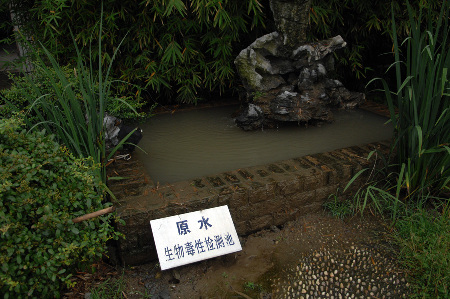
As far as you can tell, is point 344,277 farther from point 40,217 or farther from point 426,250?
point 40,217

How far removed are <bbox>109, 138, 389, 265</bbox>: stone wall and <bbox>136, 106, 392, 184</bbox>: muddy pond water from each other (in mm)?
252

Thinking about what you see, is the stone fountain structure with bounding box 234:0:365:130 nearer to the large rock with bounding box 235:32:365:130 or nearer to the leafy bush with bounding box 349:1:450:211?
the large rock with bounding box 235:32:365:130

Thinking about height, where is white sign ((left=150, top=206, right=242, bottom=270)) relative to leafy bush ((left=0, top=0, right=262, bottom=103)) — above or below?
below

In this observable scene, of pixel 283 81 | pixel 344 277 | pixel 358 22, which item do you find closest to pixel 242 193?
pixel 344 277

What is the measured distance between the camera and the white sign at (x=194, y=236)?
2232 millimetres

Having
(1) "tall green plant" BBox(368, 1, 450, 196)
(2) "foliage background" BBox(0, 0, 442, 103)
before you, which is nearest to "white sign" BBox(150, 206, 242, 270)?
(1) "tall green plant" BBox(368, 1, 450, 196)

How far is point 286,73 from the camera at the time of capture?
12.4ft

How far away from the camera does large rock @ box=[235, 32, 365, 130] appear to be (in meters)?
3.55

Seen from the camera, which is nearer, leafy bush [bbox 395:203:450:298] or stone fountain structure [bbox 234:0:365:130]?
leafy bush [bbox 395:203:450:298]

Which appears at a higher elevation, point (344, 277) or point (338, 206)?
point (338, 206)

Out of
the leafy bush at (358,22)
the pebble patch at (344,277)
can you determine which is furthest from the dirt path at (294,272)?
the leafy bush at (358,22)

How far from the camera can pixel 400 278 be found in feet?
7.32

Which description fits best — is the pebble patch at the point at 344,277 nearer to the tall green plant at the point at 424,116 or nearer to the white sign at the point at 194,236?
the white sign at the point at 194,236

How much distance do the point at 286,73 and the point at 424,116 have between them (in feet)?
5.13
